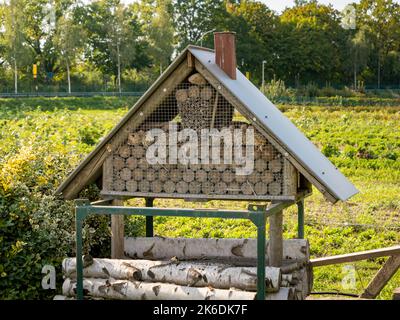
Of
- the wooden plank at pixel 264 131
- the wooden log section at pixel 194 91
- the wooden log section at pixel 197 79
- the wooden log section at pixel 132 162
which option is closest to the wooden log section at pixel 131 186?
the wooden log section at pixel 132 162

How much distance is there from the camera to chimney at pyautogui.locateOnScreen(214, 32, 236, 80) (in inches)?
278

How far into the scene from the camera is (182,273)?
6.92m

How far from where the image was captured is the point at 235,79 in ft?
24.2

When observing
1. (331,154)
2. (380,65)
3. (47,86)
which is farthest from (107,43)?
(331,154)

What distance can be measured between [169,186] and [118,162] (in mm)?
562

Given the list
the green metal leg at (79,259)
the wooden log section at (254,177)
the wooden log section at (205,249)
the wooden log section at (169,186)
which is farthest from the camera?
the wooden log section at (205,249)

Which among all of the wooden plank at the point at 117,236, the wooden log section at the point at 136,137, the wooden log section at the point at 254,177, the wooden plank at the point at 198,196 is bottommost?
the wooden plank at the point at 117,236

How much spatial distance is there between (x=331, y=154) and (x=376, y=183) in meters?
3.40

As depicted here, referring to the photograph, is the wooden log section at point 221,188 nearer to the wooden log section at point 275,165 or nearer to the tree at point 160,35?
the wooden log section at point 275,165

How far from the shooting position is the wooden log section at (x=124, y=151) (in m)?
7.45

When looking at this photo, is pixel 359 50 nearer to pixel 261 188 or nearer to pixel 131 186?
pixel 131 186

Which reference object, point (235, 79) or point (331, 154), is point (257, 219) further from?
point (331, 154)

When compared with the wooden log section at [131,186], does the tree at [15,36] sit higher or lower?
higher

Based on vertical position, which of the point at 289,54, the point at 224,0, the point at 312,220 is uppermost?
the point at 224,0
